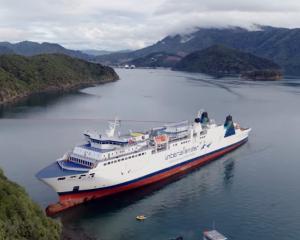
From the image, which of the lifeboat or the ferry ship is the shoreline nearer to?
the ferry ship

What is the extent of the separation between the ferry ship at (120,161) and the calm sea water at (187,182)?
45.4 inches

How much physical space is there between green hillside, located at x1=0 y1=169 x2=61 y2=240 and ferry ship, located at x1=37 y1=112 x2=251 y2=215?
317 inches

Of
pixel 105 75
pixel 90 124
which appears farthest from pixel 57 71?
pixel 90 124

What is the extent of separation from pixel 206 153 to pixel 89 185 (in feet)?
62.1

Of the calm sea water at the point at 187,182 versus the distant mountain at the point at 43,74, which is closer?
the calm sea water at the point at 187,182

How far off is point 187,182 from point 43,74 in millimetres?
103841

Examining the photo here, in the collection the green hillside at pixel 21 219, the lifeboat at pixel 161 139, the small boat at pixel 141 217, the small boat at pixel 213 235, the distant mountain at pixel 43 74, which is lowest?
the small boat at pixel 141 217

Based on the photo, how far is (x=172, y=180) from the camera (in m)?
44.2

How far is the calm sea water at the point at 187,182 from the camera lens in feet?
108

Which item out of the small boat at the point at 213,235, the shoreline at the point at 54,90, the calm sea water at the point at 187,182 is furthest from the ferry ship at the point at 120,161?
the shoreline at the point at 54,90

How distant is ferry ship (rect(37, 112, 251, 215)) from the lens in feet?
119

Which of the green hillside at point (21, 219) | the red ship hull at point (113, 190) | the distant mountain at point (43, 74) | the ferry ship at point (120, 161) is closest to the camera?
the green hillside at point (21, 219)

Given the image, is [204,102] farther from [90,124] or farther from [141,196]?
[141,196]

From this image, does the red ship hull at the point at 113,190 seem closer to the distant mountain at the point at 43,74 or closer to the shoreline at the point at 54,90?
the shoreline at the point at 54,90
